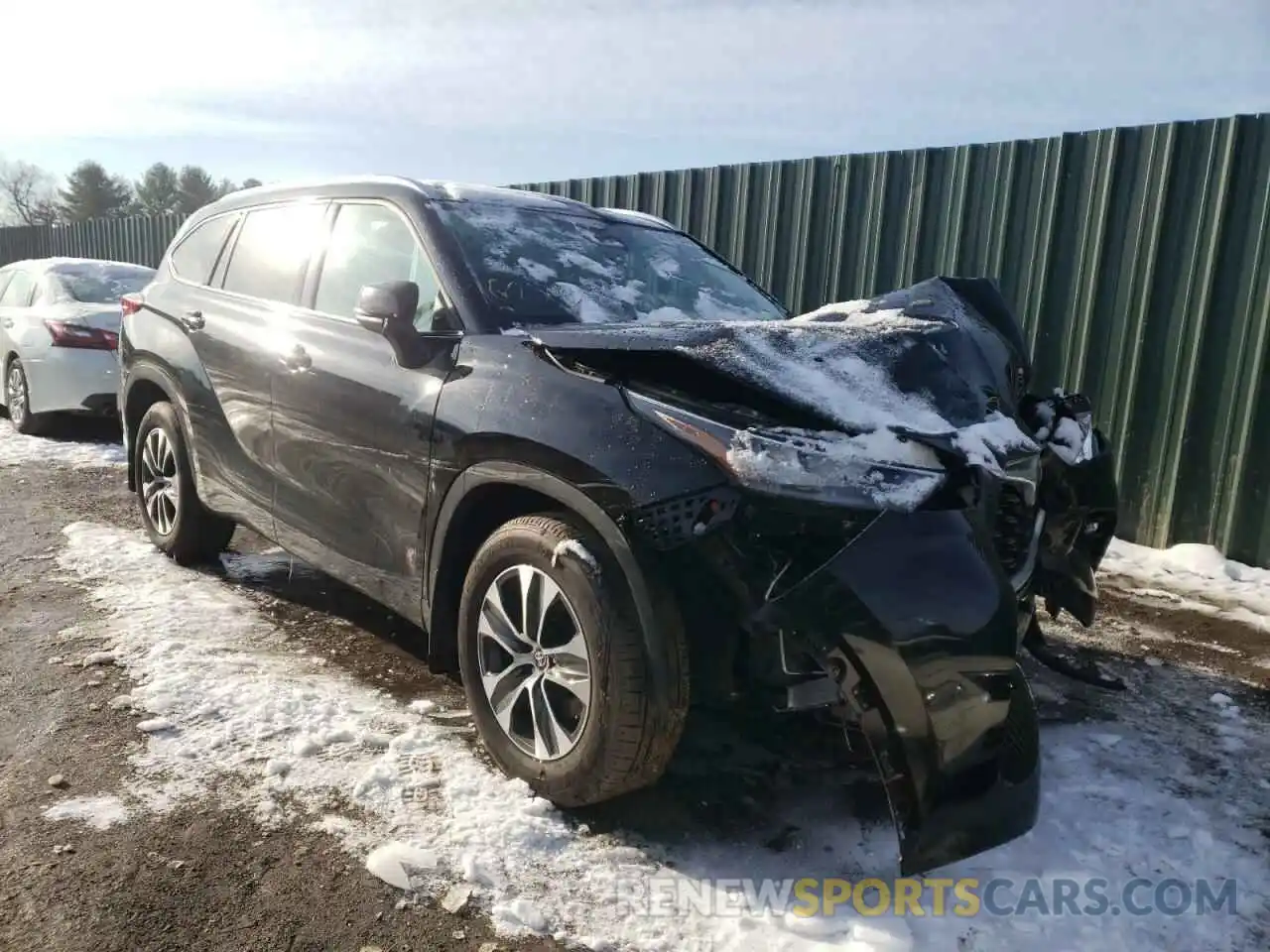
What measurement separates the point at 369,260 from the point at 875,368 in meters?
2.00

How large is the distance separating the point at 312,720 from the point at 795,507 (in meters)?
1.91

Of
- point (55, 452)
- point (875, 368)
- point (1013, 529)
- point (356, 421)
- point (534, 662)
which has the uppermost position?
point (875, 368)

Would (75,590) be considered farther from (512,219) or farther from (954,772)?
(954,772)

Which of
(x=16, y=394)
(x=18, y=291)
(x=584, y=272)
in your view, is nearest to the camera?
(x=584, y=272)

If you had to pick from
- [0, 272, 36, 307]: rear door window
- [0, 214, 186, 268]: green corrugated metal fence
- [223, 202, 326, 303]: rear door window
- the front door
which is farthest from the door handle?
[0, 214, 186, 268]: green corrugated metal fence

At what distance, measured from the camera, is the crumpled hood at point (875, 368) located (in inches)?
90.7

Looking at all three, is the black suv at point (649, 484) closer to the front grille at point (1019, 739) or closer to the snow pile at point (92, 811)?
the front grille at point (1019, 739)

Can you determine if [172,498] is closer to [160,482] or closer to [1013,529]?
[160,482]

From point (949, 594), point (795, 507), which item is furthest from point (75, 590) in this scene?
point (949, 594)

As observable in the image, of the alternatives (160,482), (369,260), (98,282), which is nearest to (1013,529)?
(369,260)

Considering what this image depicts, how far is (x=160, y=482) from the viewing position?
4.82 meters

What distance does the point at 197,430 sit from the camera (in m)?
4.27

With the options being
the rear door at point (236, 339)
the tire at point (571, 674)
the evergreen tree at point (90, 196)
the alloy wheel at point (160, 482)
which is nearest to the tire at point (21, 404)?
the alloy wheel at point (160, 482)

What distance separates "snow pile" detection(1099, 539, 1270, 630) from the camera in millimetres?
4863
